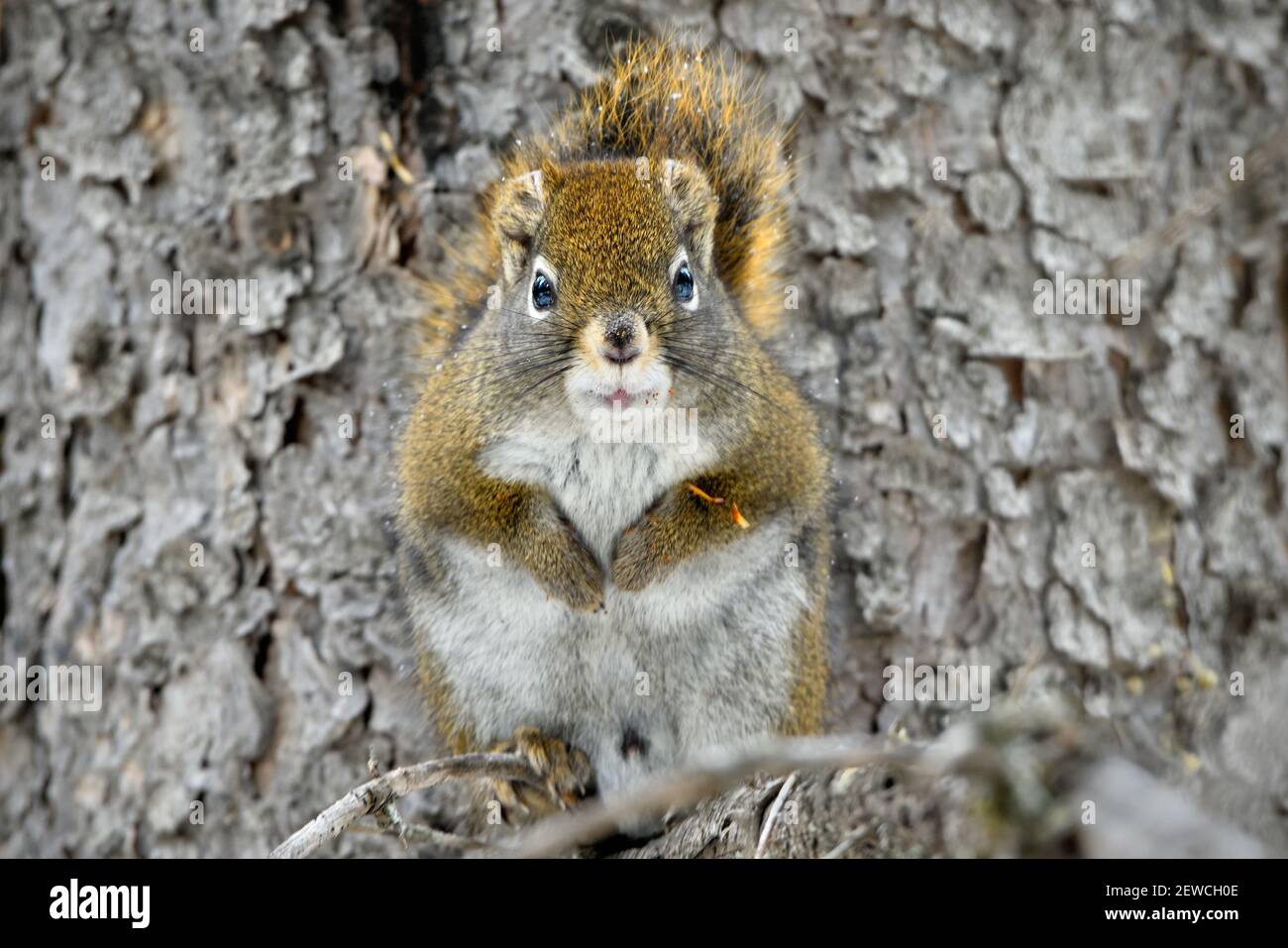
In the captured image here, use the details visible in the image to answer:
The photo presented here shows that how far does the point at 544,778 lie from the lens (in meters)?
2.06

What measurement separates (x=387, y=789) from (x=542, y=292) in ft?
2.73

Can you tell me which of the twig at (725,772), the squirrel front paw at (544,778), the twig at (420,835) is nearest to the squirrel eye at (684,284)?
the squirrel front paw at (544,778)

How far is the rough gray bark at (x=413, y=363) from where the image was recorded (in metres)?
2.37

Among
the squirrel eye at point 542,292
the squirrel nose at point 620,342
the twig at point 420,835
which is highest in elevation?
the squirrel eye at point 542,292

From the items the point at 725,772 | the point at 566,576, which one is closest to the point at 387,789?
the point at 566,576

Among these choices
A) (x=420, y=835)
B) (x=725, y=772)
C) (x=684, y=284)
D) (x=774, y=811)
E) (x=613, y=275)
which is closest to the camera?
(x=725, y=772)

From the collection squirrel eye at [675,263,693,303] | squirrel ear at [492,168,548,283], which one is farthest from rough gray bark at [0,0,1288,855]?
squirrel eye at [675,263,693,303]

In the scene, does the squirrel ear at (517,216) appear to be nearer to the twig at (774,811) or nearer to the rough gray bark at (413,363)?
the rough gray bark at (413,363)

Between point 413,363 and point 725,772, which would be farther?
point 413,363

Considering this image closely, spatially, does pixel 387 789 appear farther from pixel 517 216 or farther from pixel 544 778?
pixel 517 216

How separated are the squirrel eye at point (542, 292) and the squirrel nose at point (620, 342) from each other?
0.71 feet

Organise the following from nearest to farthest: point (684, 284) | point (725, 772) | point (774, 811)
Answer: point (725, 772), point (774, 811), point (684, 284)

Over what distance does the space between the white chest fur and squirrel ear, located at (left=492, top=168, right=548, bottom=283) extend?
307 mm

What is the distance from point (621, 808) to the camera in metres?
0.86
